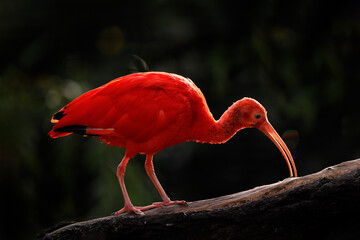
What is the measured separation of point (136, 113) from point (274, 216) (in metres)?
1.38

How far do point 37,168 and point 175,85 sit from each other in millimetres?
2972

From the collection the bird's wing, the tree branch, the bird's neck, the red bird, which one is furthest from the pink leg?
the bird's neck

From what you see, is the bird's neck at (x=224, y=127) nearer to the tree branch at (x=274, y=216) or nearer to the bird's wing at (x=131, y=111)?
the bird's wing at (x=131, y=111)

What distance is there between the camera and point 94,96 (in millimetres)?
4320

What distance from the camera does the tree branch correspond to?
3.50m

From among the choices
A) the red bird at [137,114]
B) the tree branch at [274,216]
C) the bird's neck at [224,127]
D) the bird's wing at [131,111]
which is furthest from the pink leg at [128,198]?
the bird's neck at [224,127]

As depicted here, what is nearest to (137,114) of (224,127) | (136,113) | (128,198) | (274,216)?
(136,113)

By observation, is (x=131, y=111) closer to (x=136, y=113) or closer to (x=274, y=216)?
(x=136, y=113)

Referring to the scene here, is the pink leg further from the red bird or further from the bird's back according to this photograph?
the bird's back

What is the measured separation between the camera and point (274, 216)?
3609mm

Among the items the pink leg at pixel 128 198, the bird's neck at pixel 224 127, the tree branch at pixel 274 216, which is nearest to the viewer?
the tree branch at pixel 274 216

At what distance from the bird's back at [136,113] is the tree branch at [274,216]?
65 cm

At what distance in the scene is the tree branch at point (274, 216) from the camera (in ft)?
11.5

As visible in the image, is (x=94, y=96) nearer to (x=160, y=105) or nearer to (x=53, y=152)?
(x=160, y=105)
